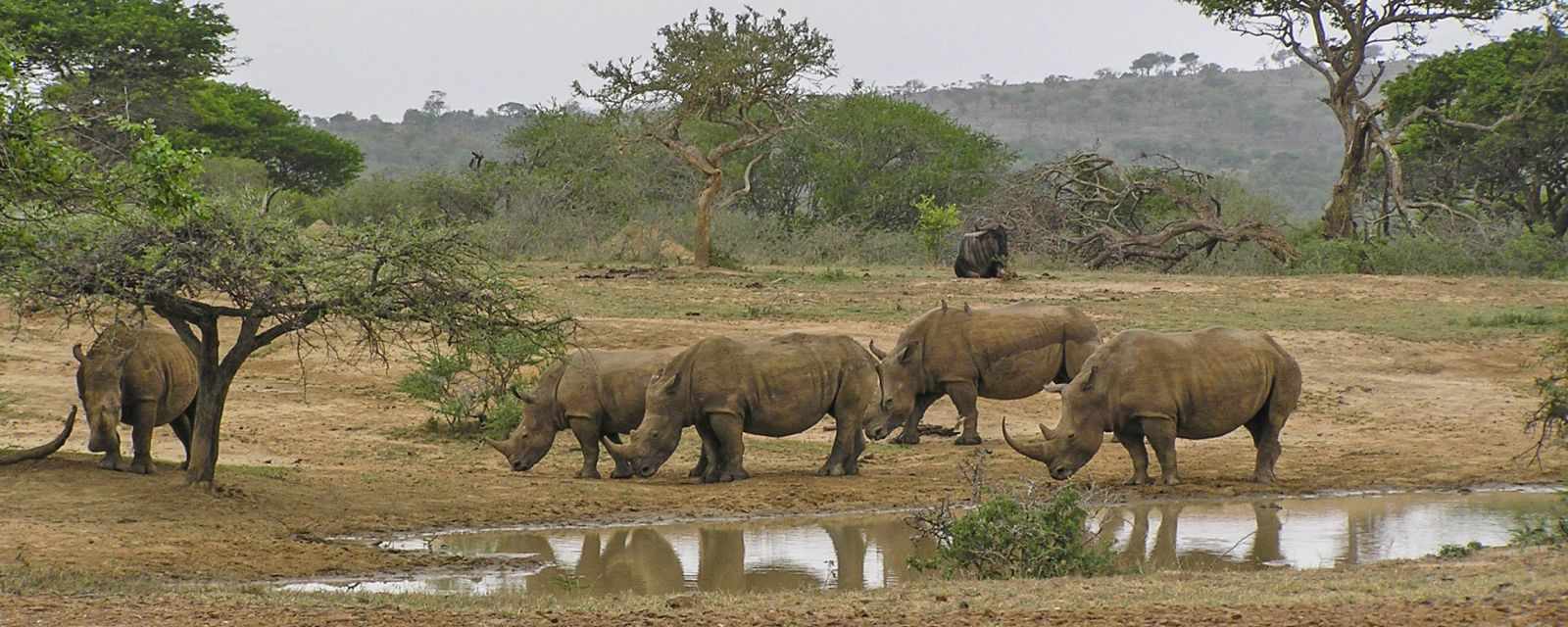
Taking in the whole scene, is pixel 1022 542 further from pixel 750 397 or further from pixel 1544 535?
pixel 750 397

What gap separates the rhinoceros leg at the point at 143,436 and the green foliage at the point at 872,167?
1136 inches

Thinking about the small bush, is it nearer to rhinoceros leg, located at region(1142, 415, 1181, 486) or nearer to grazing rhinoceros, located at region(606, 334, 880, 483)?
rhinoceros leg, located at region(1142, 415, 1181, 486)

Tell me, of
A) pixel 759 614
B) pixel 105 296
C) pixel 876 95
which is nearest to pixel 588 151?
pixel 876 95

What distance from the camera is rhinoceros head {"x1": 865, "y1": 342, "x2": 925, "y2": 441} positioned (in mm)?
17391

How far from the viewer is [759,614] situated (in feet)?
28.3

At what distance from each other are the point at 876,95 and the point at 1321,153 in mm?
52939

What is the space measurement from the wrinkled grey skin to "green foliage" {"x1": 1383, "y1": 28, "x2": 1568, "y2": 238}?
28.0 metres

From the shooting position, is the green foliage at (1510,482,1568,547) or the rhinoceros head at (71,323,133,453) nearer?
the green foliage at (1510,482,1568,547)

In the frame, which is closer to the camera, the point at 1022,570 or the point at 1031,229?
the point at 1022,570

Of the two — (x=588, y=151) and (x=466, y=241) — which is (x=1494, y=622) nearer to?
(x=466, y=241)

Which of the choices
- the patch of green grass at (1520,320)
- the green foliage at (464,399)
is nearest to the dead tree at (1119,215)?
the patch of green grass at (1520,320)

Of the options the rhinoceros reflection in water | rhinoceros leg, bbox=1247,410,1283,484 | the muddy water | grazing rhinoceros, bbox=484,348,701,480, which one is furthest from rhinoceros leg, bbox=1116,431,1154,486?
grazing rhinoceros, bbox=484,348,701,480

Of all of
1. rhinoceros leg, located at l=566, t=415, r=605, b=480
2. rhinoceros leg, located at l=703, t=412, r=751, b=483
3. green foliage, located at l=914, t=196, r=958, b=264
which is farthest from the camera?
green foliage, located at l=914, t=196, r=958, b=264

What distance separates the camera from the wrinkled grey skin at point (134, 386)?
13.5m
